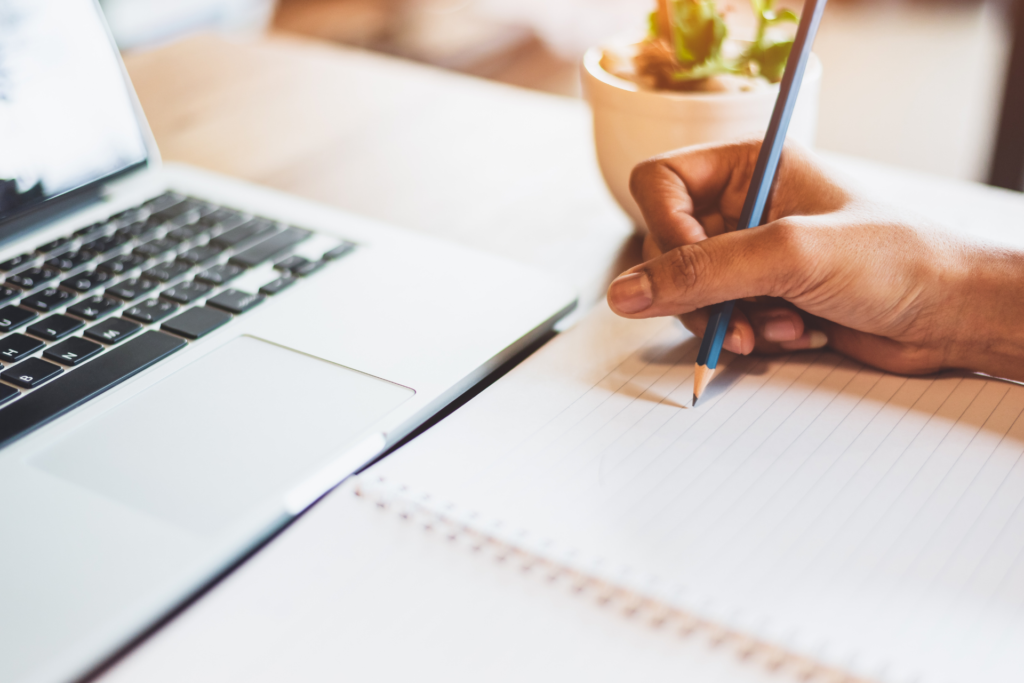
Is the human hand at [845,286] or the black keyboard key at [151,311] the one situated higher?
the black keyboard key at [151,311]

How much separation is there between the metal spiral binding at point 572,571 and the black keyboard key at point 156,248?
10.9 inches

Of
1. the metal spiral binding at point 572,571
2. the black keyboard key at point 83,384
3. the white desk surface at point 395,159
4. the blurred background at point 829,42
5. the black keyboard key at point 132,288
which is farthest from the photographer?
the blurred background at point 829,42

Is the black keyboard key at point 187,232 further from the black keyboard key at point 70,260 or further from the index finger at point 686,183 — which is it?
the index finger at point 686,183

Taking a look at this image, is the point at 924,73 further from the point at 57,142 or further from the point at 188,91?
the point at 57,142

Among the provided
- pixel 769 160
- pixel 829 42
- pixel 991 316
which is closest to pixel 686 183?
pixel 769 160

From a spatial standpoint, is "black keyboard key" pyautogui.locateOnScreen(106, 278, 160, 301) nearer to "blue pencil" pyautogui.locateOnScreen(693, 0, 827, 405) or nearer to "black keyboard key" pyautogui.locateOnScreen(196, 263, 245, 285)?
"black keyboard key" pyautogui.locateOnScreen(196, 263, 245, 285)

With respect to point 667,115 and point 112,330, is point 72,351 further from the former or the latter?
point 667,115

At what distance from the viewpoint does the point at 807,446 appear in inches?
17.3

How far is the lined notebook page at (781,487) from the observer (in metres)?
0.34

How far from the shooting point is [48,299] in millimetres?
532

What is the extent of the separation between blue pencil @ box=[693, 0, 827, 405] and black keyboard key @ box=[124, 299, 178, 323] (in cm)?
33

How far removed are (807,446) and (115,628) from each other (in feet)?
1.09

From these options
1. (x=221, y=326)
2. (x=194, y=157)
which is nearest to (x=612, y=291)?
(x=221, y=326)

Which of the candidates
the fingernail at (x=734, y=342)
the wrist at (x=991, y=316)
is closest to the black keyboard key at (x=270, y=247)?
the fingernail at (x=734, y=342)
